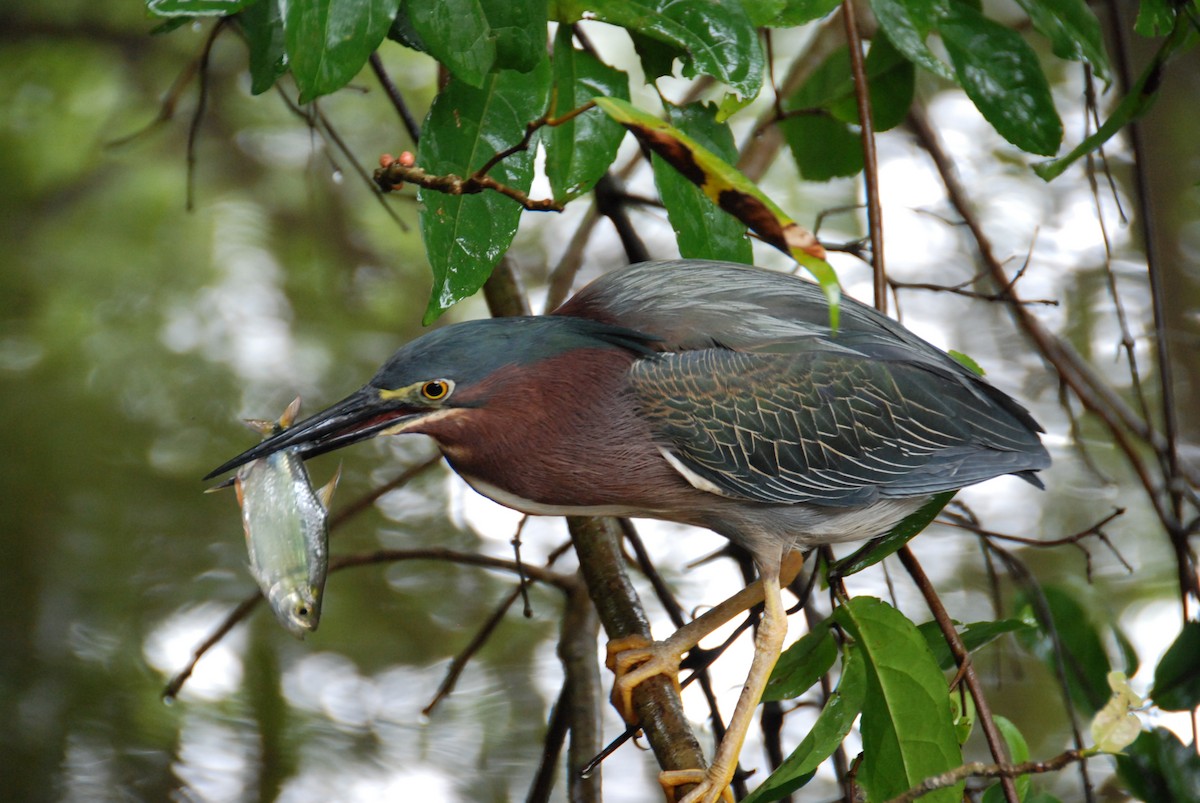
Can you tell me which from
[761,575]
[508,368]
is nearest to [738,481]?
[761,575]

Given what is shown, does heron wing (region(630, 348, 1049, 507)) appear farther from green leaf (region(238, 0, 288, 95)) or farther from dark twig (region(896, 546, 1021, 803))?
green leaf (region(238, 0, 288, 95))

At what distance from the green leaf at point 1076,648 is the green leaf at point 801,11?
44.2 inches

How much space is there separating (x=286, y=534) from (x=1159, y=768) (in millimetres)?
1388

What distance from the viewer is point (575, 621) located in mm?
2188

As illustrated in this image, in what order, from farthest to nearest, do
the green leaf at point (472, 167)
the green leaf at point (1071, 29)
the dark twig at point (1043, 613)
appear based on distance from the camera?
1. the dark twig at point (1043, 613)
2. the green leaf at point (1071, 29)
3. the green leaf at point (472, 167)

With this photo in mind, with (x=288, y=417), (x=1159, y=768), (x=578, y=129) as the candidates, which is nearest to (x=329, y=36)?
(x=578, y=129)

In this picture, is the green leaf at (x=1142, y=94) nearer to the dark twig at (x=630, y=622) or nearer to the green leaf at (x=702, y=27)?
the green leaf at (x=702, y=27)

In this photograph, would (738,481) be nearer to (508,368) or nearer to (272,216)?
(508,368)

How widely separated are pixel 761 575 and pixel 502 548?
190 centimetres

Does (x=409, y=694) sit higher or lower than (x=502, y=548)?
lower

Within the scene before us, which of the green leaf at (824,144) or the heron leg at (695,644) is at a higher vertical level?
the green leaf at (824,144)

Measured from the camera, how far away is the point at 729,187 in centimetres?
92

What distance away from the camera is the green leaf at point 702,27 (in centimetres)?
129

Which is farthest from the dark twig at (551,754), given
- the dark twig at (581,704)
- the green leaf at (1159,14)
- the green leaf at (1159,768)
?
the green leaf at (1159,14)
